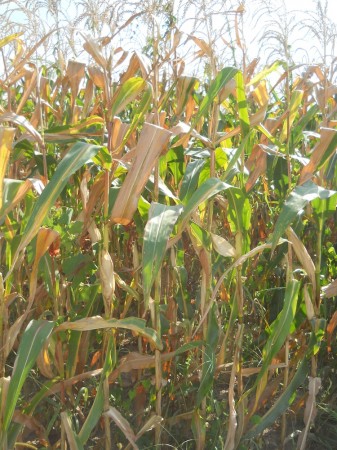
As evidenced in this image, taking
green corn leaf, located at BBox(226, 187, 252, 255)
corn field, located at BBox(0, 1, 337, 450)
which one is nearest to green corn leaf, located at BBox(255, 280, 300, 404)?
corn field, located at BBox(0, 1, 337, 450)

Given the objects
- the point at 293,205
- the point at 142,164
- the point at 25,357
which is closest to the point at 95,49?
the point at 142,164

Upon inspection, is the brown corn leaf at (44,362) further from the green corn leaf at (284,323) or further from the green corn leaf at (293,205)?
the green corn leaf at (293,205)

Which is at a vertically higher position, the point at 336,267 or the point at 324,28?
the point at 324,28

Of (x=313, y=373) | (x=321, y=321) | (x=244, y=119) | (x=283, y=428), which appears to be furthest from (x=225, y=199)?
(x=283, y=428)

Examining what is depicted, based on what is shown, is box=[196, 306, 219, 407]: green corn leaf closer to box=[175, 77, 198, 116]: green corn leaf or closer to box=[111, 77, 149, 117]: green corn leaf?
box=[111, 77, 149, 117]: green corn leaf

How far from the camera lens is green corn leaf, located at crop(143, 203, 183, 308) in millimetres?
1680

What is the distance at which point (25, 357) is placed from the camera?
1792 mm

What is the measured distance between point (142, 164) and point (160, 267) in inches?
11.9

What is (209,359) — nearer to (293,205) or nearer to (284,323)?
(284,323)

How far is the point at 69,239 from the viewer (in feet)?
6.86

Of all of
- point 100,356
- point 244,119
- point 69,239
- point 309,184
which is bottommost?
point 100,356

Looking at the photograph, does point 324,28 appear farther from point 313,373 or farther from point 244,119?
point 313,373

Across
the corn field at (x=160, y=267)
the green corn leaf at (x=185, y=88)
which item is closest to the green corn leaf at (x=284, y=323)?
the corn field at (x=160, y=267)

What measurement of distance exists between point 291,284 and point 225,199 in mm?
382
